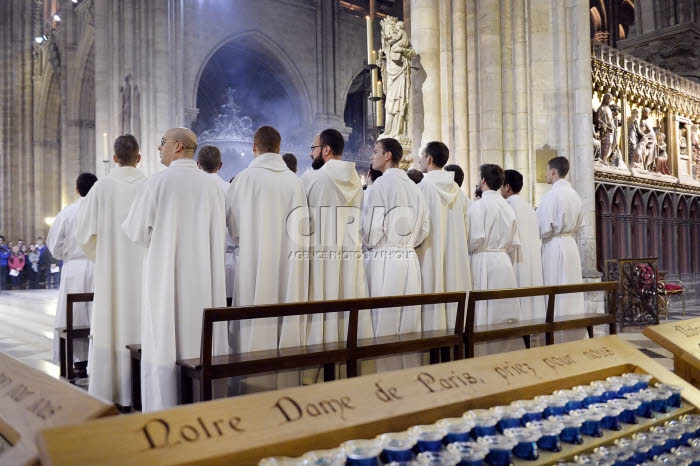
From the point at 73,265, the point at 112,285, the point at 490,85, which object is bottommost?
the point at 112,285

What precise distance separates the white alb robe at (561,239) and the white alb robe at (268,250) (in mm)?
3058

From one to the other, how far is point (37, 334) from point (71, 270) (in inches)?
118

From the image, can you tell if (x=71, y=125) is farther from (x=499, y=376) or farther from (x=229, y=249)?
(x=499, y=376)

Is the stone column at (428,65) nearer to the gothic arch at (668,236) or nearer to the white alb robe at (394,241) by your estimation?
the white alb robe at (394,241)

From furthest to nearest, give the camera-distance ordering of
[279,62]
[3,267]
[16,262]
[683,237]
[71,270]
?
[279,62]
[3,267]
[16,262]
[683,237]
[71,270]

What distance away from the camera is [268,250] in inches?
163

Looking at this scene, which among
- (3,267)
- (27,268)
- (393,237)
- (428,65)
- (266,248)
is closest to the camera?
(266,248)

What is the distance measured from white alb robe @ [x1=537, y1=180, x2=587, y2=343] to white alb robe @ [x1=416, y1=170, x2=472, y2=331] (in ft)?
4.73

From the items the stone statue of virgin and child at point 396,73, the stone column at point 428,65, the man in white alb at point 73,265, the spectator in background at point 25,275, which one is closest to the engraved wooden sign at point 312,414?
the man in white alb at point 73,265

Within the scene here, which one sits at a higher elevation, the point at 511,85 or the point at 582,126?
the point at 511,85

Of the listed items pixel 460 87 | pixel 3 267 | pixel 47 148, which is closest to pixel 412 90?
pixel 460 87

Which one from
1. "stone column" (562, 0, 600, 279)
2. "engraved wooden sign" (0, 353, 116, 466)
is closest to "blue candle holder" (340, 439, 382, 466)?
"engraved wooden sign" (0, 353, 116, 466)

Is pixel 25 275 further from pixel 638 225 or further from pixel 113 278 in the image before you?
pixel 638 225

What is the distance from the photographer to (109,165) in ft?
47.5
